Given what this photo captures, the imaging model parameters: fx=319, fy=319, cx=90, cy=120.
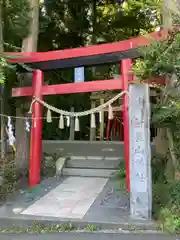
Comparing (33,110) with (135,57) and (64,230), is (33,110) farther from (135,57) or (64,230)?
(64,230)

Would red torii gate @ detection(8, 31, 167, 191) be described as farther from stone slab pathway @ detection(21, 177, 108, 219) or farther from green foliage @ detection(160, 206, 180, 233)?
green foliage @ detection(160, 206, 180, 233)

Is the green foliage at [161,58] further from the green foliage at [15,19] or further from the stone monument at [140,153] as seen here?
the green foliage at [15,19]

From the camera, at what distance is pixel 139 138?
5711 millimetres

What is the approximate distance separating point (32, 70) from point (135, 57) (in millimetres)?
2535

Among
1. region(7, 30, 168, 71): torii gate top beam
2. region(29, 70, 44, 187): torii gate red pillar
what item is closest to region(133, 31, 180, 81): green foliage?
region(7, 30, 168, 71): torii gate top beam

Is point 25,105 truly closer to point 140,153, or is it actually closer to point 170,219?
point 140,153

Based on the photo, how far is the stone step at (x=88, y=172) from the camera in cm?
894

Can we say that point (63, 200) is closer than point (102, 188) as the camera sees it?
Yes

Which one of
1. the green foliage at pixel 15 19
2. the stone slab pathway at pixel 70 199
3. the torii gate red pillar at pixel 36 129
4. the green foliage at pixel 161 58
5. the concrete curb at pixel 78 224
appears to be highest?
the green foliage at pixel 15 19

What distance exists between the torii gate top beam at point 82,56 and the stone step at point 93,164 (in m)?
3.11

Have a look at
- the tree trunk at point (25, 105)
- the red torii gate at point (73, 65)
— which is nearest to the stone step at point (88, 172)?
the tree trunk at point (25, 105)

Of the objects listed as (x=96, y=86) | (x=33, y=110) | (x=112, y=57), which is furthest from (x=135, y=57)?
(x=33, y=110)

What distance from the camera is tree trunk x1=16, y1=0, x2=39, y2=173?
28.1ft

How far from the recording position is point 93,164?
9.38 meters
